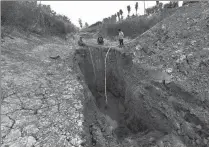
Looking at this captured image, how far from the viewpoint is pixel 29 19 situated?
754 centimetres

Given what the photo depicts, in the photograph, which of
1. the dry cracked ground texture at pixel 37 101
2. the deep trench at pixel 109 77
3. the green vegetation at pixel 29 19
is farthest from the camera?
the green vegetation at pixel 29 19

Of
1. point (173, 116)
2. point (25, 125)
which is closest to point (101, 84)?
point (173, 116)

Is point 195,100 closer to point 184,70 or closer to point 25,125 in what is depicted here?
point 184,70

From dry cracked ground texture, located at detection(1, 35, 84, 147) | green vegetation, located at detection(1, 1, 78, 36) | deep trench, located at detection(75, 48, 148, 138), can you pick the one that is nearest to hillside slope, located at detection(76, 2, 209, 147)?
deep trench, located at detection(75, 48, 148, 138)

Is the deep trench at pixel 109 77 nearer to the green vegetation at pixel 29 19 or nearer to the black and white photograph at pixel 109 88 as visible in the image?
the black and white photograph at pixel 109 88

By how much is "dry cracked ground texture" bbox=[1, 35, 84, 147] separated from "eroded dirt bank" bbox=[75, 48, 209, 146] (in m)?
1.49

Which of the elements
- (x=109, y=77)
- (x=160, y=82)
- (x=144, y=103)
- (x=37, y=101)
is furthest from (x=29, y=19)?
(x=160, y=82)

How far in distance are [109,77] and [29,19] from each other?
509cm

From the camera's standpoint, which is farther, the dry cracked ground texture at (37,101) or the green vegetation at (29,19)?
the green vegetation at (29,19)

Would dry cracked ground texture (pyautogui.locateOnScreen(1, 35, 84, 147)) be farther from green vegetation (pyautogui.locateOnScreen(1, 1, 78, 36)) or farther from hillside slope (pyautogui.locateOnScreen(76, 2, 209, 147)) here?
green vegetation (pyautogui.locateOnScreen(1, 1, 78, 36))

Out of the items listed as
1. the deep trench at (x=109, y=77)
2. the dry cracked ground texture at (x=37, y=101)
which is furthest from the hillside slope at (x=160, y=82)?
the dry cracked ground texture at (x=37, y=101)

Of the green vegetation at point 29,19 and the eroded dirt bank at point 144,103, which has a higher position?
the green vegetation at point 29,19

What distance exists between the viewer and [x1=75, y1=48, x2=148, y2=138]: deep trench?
5.68m

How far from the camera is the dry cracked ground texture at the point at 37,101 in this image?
2.55m
